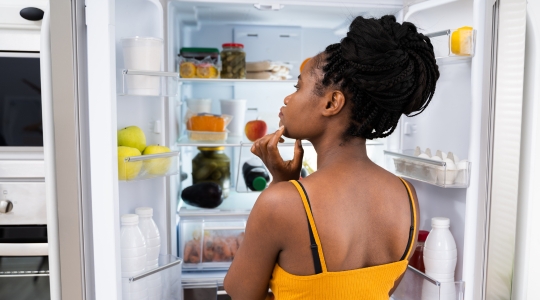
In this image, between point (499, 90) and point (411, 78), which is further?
point (499, 90)

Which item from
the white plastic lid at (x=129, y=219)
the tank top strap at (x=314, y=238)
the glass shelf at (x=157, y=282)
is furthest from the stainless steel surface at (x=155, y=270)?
the tank top strap at (x=314, y=238)

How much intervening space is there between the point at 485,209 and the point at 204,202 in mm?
1225

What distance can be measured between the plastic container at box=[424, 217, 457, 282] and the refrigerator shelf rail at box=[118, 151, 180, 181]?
37.2 inches

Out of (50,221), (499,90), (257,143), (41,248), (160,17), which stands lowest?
(41,248)

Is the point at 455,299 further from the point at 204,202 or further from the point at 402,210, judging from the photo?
the point at 204,202

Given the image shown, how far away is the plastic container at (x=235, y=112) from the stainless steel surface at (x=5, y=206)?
115 centimetres

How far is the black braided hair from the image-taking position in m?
0.98

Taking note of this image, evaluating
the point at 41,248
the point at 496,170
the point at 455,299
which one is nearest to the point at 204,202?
the point at 41,248

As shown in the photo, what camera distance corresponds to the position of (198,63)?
86.3 inches

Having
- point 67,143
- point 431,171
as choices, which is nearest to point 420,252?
point 431,171

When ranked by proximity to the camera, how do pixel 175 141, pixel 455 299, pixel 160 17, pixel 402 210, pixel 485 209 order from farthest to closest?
pixel 175 141, pixel 160 17, pixel 455 299, pixel 485 209, pixel 402 210

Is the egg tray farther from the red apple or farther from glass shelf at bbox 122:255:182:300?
glass shelf at bbox 122:255:182:300

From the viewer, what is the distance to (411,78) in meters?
1.01

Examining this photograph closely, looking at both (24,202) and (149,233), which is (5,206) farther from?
(149,233)
